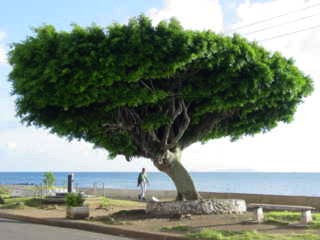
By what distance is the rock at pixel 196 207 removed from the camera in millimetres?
19672

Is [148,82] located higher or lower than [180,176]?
higher

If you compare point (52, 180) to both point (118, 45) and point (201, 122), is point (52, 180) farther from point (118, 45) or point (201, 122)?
point (118, 45)

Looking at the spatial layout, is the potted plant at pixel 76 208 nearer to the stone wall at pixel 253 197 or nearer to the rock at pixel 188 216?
the rock at pixel 188 216

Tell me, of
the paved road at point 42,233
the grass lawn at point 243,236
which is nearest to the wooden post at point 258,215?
the grass lawn at point 243,236

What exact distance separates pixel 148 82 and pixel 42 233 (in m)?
5.95

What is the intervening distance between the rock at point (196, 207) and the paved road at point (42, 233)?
3.26 metres

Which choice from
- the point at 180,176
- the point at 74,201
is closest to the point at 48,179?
the point at 74,201

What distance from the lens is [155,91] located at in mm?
18891

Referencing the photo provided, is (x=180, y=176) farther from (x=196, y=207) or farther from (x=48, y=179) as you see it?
(x=48, y=179)

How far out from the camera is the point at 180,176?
21.4 meters

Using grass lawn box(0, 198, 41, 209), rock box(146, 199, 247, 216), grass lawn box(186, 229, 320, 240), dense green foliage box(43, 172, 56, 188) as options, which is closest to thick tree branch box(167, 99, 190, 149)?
rock box(146, 199, 247, 216)

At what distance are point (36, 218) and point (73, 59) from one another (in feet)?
21.0

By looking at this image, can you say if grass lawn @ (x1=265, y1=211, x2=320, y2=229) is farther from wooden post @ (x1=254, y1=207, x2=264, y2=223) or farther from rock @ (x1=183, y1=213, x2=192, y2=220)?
rock @ (x1=183, y1=213, x2=192, y2=220)

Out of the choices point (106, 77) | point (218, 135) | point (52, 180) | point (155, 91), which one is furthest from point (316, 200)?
point (52, 180)
